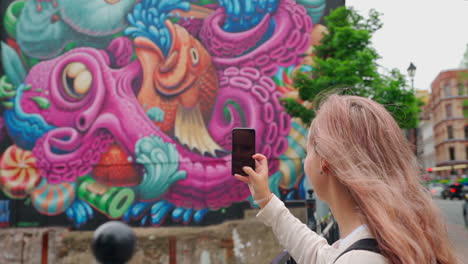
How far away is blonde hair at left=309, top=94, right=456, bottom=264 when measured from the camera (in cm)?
126

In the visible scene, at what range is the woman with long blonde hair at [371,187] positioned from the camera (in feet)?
3.96

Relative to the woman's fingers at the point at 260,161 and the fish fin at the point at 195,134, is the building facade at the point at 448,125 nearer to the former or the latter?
the fish fin at the point at 195,134

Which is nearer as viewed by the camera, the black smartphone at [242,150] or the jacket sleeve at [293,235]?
the jacket sleeve at [293,235]

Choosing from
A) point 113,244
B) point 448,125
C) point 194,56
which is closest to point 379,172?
point 113,244

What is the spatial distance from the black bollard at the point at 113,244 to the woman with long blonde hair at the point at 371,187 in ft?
2.18

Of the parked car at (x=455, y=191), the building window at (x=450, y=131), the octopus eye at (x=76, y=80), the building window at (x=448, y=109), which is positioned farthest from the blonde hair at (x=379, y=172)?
the building window at (x=448, y=109)

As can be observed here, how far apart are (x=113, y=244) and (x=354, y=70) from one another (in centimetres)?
883

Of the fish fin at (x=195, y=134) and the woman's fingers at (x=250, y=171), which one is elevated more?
the fish fin at (x=195, y=134)

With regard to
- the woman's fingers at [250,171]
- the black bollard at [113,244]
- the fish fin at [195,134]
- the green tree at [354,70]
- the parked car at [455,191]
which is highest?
the green tree at [354,70]

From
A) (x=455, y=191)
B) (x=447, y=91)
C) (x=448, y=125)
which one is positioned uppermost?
(x=447, y=91)

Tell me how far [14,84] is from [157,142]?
469 centimetres

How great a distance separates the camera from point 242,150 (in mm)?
1761

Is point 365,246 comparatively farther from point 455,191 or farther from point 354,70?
point 455,191

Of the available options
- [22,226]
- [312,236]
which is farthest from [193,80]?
[312,236]
